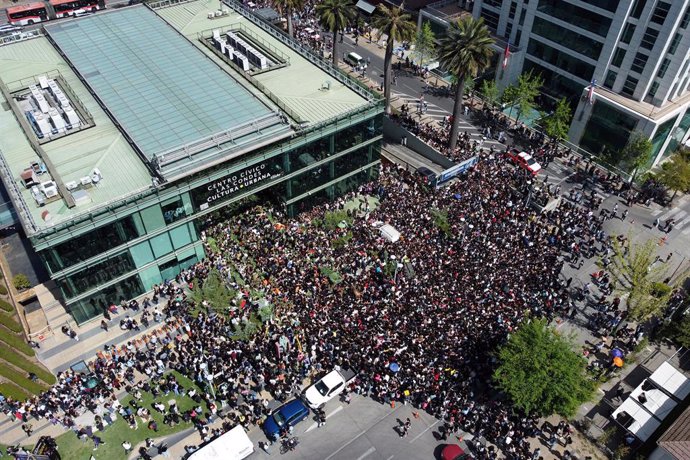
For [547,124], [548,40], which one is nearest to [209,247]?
[547,124]

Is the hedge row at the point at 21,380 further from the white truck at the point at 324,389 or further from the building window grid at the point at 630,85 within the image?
the building window grid at the point at 630,85

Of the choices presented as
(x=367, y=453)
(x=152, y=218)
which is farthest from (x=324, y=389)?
(x=152, y=218)

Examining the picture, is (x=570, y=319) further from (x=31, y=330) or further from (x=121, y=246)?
(x=31, y=330)

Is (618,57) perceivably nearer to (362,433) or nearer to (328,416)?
(362,433)

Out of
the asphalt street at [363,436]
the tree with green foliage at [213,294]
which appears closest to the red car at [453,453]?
the asphalt street at [363,436]

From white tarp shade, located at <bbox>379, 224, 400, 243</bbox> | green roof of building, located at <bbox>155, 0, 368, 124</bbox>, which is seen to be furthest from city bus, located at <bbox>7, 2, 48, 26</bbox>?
white tarp shade, located at <bbox>379, 224, 400, 243</bbox>

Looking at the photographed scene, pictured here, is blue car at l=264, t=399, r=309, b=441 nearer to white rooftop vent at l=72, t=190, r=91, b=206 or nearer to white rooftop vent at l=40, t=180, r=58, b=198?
white rooftop vent at l=72, t=190, r=91, b=206
